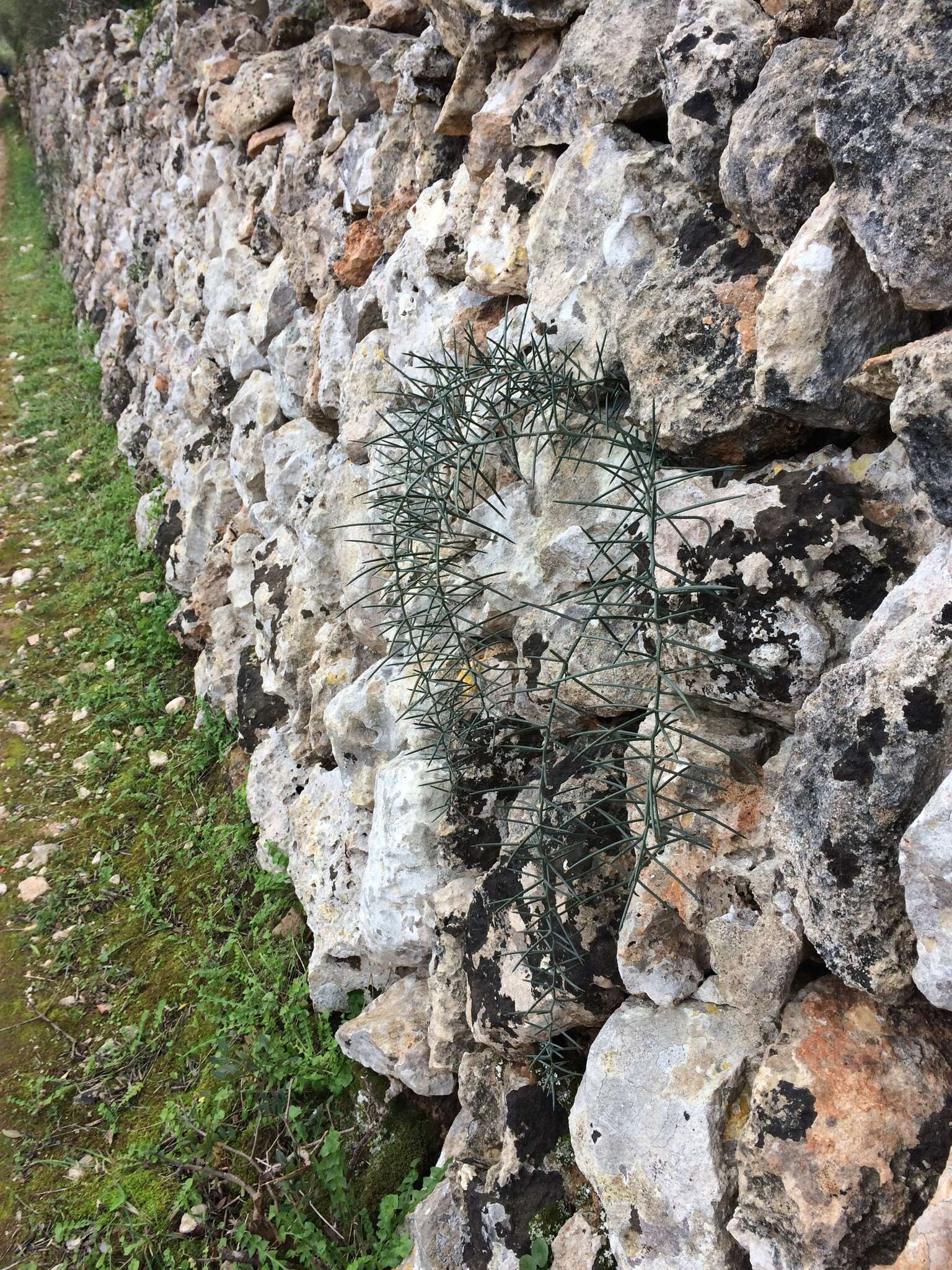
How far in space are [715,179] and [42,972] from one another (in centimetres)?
330

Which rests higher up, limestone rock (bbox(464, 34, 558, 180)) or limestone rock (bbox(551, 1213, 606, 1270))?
limestone rock (bbox(464, 34, 558, 180))

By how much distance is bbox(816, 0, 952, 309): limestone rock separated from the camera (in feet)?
4.08

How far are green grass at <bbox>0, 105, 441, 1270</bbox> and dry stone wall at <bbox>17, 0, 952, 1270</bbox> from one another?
225 millimetres

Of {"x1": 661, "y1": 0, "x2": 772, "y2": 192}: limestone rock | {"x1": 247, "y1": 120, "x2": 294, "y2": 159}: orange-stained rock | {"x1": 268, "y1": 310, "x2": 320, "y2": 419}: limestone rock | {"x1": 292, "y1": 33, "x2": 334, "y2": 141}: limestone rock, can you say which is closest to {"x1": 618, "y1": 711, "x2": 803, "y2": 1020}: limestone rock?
{"x1": 661, "y1": 0, "x2": 772, "y2": 192}: limestone rock

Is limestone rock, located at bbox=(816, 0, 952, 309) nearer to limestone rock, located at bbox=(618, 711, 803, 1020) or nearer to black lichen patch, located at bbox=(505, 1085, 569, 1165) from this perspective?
limestone rock, located at bbox=(618, 711, 803, 1020)

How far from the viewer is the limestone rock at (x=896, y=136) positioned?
1.24 m

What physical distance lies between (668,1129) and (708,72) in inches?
74.6

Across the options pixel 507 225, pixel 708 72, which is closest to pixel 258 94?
pixel 507 225

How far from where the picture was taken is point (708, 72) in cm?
168

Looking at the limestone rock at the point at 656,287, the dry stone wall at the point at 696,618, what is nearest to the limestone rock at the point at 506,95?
the dry stone wall at the point at 696,618

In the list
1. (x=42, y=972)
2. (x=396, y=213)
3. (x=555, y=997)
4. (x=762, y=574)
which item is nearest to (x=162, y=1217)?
(x=42, y=972)

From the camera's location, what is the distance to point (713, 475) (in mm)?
1678

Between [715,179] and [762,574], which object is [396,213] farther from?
[762,574]

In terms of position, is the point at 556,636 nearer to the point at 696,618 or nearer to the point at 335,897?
the point at 696,618
